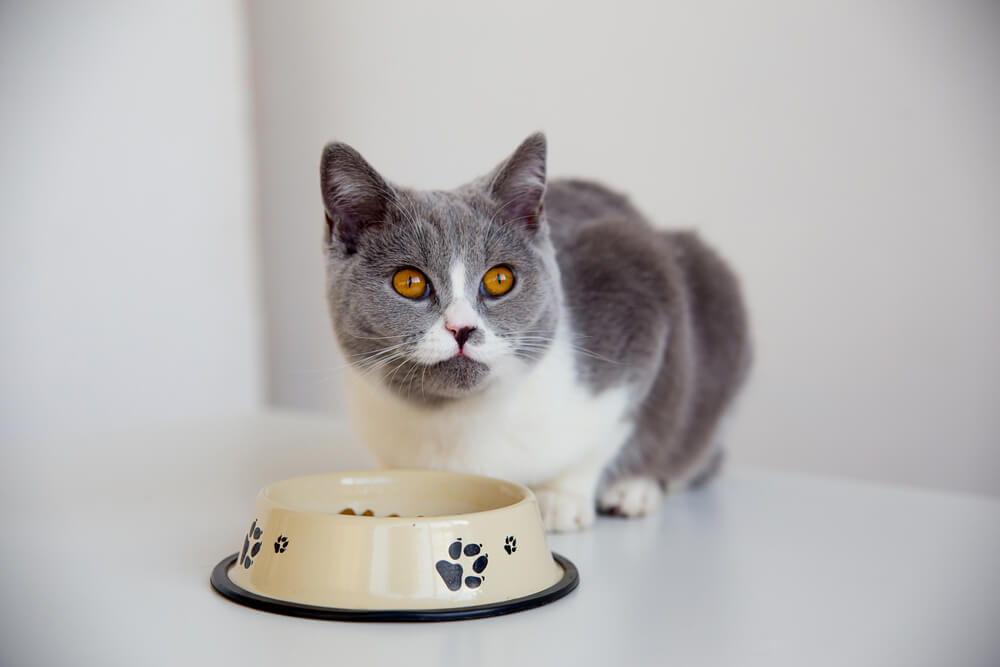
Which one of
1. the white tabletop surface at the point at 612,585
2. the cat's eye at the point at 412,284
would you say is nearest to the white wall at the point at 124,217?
the white tabletop surface at the point at 612,585

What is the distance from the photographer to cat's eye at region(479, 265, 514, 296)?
107cm

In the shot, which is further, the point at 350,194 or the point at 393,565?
the point at 350,194

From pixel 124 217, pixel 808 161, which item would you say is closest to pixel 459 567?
pixel 808 161

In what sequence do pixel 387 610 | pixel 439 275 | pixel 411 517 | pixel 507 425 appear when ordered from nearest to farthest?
1. pixel 387 610
2. pixel 411 517
3. pixel 439 275
4. pixel 507 425

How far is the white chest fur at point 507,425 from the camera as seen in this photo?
3.82 feet

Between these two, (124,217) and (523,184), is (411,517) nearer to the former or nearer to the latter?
(523,184)

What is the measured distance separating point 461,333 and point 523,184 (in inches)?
9.1

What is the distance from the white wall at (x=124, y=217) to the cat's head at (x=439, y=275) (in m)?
1.71

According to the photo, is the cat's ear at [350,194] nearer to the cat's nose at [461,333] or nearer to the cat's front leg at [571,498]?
the cat's nose at [461,333]

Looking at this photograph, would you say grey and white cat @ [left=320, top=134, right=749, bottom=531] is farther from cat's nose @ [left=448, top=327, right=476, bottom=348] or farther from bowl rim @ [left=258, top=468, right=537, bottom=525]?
bowl rim @ [left=258, top=468, right=537, bottom=525]

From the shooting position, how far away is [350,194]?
1.09 meters

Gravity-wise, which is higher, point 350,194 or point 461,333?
point 350,194

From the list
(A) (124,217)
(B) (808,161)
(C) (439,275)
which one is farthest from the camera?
(A) (124,217)

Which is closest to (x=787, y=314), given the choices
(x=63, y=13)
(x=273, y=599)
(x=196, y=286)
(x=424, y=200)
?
(x=424, y=200)
